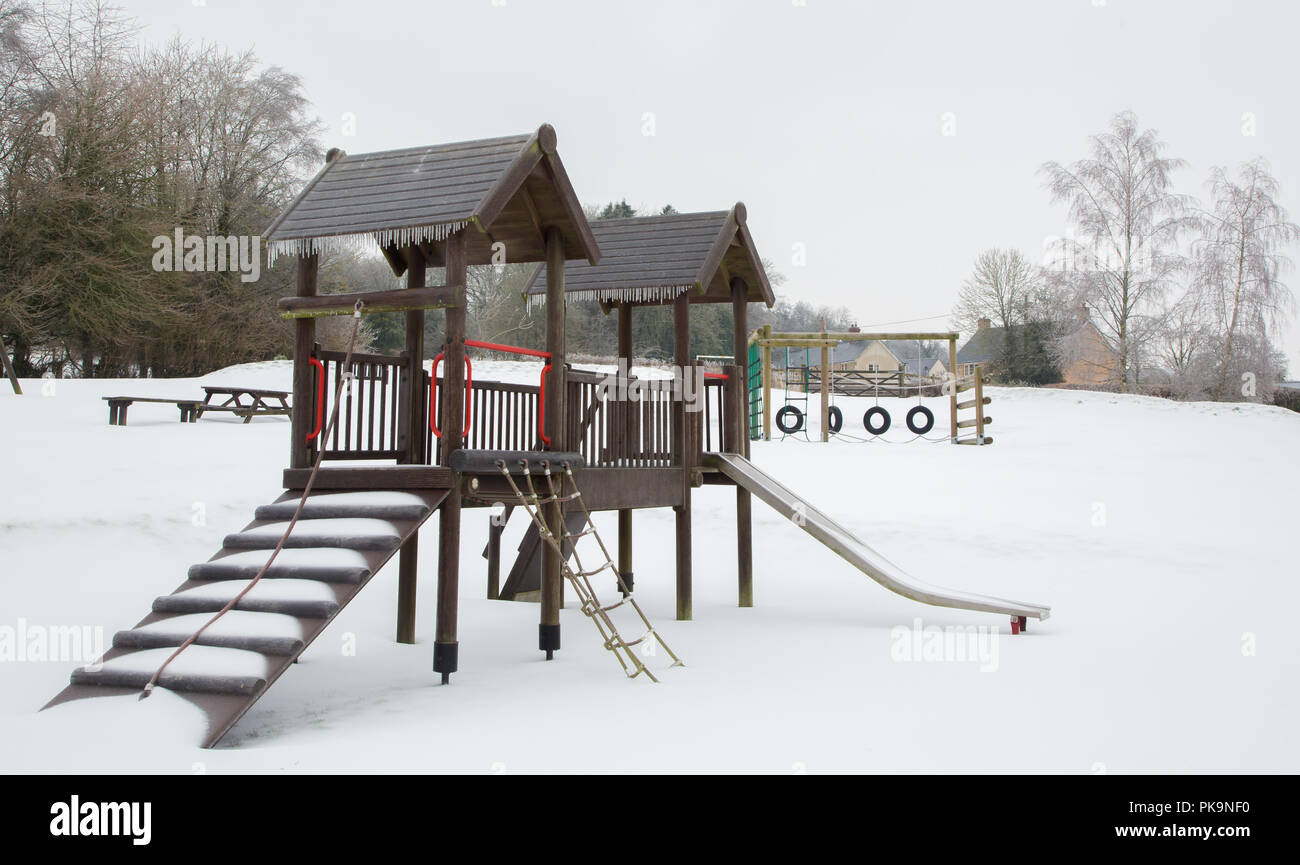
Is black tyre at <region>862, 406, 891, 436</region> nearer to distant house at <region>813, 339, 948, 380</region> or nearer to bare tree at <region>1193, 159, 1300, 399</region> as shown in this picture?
bare tree at <region>1193, 159, 1300, 399</region>

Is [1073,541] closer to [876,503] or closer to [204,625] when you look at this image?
[876,503]

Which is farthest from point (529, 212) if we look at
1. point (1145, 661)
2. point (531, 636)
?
point (1145, 661)

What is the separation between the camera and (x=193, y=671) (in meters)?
5.92

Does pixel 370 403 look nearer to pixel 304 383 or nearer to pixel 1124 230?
pixel 304 383

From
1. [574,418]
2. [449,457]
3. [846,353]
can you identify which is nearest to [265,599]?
[449,457]

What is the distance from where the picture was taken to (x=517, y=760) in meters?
5.56

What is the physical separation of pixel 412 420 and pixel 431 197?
192 cm

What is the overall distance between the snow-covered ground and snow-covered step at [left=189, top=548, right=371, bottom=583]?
34.0 inches

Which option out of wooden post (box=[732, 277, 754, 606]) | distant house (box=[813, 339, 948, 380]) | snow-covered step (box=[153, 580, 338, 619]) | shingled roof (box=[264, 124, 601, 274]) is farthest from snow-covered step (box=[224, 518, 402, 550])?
distant house (box=[813, 339, 948, 380])

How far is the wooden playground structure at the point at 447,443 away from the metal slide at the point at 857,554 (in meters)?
0.02

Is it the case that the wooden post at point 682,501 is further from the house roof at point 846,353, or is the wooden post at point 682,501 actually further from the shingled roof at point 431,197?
the house roof at point 846,353

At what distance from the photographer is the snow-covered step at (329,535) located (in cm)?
688

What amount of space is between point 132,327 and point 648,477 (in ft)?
65.9

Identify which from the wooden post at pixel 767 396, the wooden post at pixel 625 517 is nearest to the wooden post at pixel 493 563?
the wooden post at pixel 625 517
